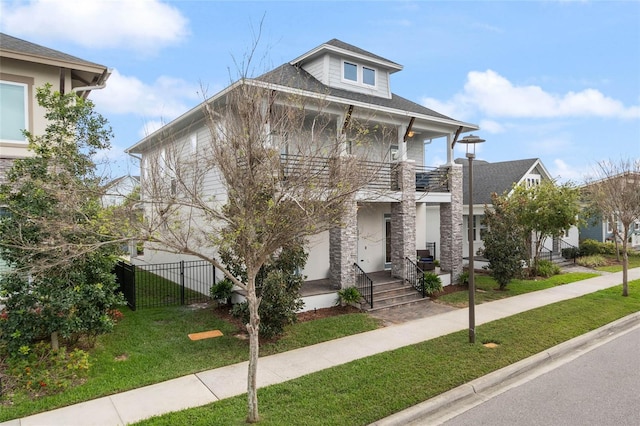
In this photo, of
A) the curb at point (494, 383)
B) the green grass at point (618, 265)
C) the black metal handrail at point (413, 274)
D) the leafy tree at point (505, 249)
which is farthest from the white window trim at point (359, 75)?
the green grass at point (618, 265)

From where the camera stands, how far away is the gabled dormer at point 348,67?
54.5ft

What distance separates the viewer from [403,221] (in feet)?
49.6

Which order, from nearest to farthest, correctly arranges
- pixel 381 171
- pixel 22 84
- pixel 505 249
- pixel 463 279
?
pixel 22 84, pixel 381 171, pixel 505 249, pixel 463 279

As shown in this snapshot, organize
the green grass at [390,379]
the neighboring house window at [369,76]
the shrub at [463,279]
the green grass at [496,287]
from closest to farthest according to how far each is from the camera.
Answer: the green grass at [390,379], the green grass at [496,287], the shrub at [463,279], the neighboring house window at [369,76]

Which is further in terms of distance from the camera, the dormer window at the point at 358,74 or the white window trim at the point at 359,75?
the dormer window at the point at 358,74

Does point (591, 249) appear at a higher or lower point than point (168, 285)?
higher

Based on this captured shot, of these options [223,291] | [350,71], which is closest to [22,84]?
[223,291]

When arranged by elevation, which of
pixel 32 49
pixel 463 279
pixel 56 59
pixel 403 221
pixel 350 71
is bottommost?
pixel 463 279

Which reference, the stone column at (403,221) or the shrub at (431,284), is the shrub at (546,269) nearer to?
the shrub at (431,284)

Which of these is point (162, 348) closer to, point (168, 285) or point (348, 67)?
point (168, 285)

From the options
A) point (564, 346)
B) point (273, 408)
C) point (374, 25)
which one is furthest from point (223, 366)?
point (374, 25)

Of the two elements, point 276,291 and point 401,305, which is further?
point 401,305

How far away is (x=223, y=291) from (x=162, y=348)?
3.51 metres

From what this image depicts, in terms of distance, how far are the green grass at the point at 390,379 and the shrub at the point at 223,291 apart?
5575mm
